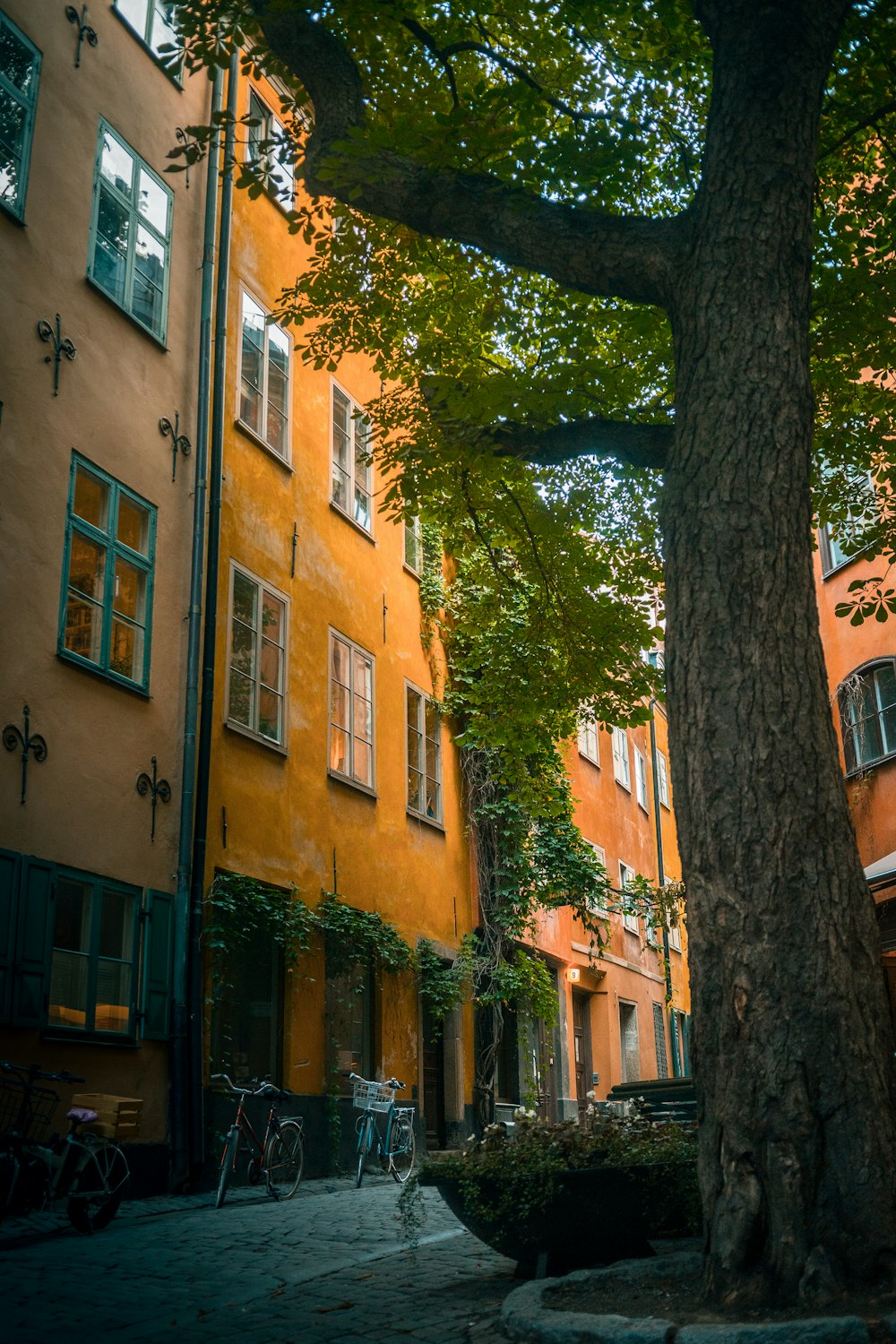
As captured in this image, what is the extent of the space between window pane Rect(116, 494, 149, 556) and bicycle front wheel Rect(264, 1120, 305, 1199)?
214 inches

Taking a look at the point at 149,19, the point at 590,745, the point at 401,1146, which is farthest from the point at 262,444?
the point at 590,745

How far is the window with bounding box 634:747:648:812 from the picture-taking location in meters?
31.6

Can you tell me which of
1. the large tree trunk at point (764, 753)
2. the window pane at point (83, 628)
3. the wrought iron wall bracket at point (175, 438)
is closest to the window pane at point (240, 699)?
the wrought iron wall bracket at point (175, 438)

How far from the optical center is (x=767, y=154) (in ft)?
21.5

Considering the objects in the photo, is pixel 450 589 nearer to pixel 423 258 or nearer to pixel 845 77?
pixel 423 258

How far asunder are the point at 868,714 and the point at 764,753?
14589 mm

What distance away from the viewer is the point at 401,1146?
47.1 ft

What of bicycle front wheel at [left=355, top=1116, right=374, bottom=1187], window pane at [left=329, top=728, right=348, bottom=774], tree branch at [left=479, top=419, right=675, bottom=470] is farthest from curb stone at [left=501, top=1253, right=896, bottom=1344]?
window pane at [left=329, top=728, right=348, bottom=774]

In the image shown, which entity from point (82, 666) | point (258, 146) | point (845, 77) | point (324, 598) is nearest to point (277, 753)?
point (324, 598)

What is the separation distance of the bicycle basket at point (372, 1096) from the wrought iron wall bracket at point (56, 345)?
7.49 meters

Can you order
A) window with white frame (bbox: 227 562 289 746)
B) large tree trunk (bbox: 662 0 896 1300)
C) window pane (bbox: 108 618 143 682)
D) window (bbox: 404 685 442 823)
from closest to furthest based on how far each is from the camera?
1. large tree trunk (bbox: 662 0 896 1300)
2. window pane (bbox: 108 618 143 682)
3. window with white frame (bbox: 227 562 289 746)
4. window (bbox: 404 685 442 823)

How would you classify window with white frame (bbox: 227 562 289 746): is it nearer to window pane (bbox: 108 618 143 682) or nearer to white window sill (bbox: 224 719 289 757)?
white window sill (bbox: 224 719 289 757)

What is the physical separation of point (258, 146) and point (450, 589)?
12.5 meters

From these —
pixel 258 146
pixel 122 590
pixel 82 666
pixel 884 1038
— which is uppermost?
pixel 258 146
